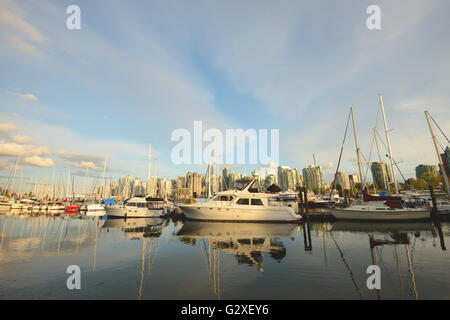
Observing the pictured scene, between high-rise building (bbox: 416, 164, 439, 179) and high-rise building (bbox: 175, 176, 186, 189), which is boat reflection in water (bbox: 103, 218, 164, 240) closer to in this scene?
high-rise building (bbox: 175, 176, 186, 189)

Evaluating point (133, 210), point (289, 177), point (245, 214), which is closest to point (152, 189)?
point (133, 210)

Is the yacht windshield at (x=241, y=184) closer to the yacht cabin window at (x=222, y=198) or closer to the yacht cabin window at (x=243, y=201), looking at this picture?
the yacht cabin window at (x=222, y=198)

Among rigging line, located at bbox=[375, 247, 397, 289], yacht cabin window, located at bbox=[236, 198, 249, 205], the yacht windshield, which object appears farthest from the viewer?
the yacht windshield

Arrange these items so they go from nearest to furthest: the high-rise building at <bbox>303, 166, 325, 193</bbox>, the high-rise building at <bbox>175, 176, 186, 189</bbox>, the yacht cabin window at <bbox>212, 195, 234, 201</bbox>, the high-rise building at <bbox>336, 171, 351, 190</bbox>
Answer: the yacht cabin window at <bbox>212, 195, 234, 201</bbox> → the high-rise building at <bbox>303, 166, 325, 193</bbox> → the high-rise building at <bbox>336, 171, 351, 190</bbox> → the high-rise building at <bbox>175, 176, 186, 189</bbox>

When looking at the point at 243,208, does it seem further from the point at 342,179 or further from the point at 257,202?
the point at 342,179

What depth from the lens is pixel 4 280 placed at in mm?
7102

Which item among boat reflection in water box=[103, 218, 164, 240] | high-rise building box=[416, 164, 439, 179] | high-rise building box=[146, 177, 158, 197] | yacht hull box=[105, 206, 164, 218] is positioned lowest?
boat reflection in water box=[103, 218, 164, 240]

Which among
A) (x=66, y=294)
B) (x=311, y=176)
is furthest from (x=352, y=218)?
(x=311, y=176)

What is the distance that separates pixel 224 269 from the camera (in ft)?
27.8

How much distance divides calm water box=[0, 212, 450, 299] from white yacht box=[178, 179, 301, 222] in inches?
356

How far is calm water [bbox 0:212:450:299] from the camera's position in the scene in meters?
6.21

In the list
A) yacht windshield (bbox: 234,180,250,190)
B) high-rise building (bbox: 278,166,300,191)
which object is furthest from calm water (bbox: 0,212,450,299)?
high-rise building (bbox: 278,166,300,191)

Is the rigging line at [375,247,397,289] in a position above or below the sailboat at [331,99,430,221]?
below
